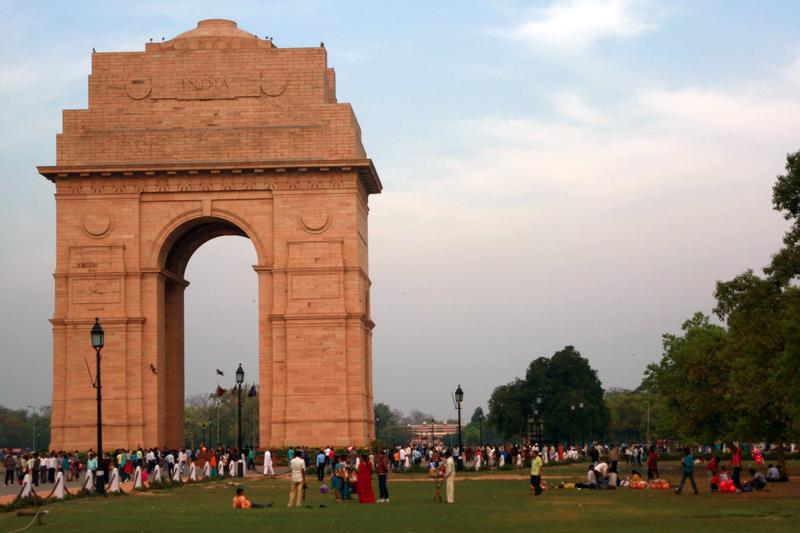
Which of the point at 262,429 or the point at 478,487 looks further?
the point at 262,429

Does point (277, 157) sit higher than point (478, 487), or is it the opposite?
point (277, 157)

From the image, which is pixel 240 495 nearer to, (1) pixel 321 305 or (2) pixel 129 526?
(2) pixel 129 526

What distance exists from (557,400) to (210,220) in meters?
53.3

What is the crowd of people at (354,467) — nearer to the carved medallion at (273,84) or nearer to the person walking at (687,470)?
the person walking at (687,470)

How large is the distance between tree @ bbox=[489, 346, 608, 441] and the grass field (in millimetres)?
65788

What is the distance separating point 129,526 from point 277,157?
30851 mm

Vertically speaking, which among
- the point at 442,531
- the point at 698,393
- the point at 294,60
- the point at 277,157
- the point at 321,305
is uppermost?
the point at 294,60

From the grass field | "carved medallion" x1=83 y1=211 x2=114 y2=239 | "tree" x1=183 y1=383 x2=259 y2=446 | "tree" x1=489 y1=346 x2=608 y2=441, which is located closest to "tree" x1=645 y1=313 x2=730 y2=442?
the grass field

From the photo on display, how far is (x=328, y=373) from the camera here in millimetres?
51688

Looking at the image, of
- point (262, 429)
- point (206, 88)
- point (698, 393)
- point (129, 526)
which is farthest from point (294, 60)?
point (129, 526)

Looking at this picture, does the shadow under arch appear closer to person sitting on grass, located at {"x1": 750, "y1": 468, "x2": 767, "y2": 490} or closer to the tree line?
the tree line

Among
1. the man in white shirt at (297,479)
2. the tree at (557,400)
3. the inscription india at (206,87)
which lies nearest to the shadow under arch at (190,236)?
the inscription india at (206,87)

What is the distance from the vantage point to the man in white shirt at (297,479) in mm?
28625

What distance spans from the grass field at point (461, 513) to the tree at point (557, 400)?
6579cm
